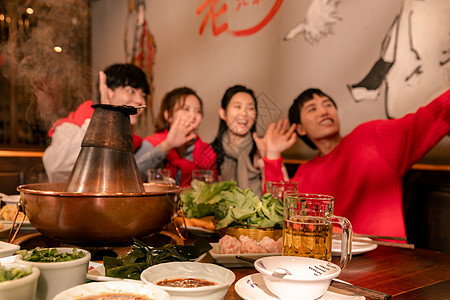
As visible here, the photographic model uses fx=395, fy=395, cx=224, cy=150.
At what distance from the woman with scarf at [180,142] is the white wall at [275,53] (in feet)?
0.34

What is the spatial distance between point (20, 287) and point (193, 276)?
1.20 feet

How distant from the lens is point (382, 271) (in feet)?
3.84

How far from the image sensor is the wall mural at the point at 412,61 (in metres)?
2.20

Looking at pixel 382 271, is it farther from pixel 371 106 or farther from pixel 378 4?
pixel 378 4

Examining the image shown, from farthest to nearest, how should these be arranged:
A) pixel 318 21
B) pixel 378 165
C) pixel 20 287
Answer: pixel 318 21
pixel 378 165
pixel 20 287

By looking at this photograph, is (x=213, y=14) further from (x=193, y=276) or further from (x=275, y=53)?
(x=193, y=276)

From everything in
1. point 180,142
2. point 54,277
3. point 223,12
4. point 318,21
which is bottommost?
point 54,277

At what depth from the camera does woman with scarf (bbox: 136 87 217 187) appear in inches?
150

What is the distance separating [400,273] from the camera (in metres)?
1.15

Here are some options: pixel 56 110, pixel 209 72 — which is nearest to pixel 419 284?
pixel 209 72

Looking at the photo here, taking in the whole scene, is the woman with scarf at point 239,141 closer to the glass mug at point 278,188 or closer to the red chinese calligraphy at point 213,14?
the red chinese calligraphy at point 213,14

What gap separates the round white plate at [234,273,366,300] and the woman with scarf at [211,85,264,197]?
2317 mm

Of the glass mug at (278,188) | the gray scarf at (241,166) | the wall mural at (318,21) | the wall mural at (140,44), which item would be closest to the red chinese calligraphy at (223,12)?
the wall mural at (318,21)

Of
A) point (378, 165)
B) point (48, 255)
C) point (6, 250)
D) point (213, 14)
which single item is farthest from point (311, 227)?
point (213, 14)
